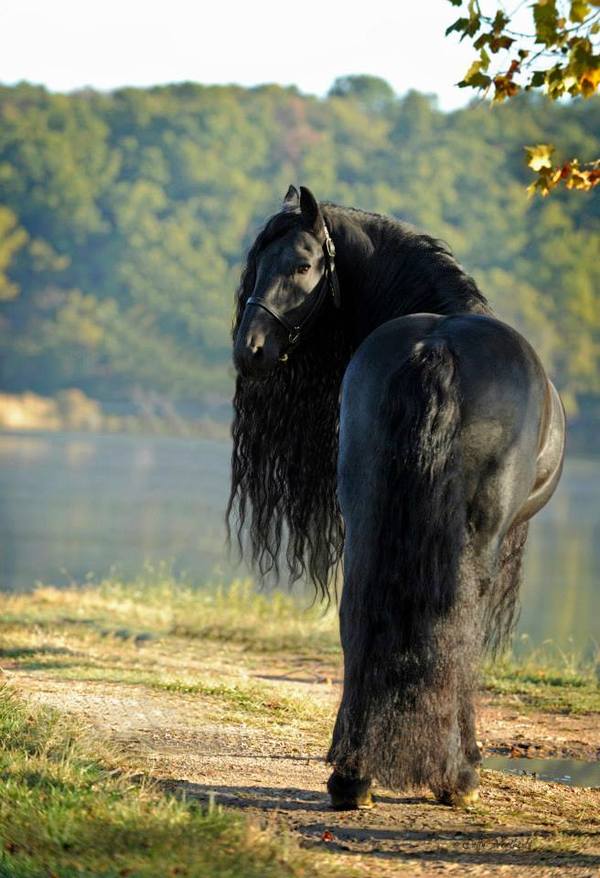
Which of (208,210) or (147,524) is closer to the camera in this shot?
(147,524)

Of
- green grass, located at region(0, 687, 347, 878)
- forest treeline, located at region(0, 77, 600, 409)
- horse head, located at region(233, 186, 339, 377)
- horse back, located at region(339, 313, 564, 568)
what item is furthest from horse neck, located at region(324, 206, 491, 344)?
forest treeline, located at region(0, 77, 600, 409)

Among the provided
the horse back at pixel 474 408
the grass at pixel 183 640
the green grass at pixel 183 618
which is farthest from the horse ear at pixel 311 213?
the green grass at pixel 183 618

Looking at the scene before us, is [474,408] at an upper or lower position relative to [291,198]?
lower

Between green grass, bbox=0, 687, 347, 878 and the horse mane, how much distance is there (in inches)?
51.1

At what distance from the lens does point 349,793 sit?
4.59 meters

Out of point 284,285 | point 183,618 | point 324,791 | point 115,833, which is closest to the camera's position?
point 115,833

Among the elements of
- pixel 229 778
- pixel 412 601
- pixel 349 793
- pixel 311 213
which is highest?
pixel 311 213

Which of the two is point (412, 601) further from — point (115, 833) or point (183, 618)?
point (183, 618)

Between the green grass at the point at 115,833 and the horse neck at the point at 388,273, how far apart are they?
1.89m

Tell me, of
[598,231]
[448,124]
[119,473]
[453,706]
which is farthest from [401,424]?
[448,124]

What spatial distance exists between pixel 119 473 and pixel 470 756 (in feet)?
152

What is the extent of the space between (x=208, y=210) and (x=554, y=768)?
86168 mm

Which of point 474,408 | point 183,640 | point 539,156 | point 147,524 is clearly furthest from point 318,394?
point 147,524

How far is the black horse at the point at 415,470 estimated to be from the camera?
4.35m
